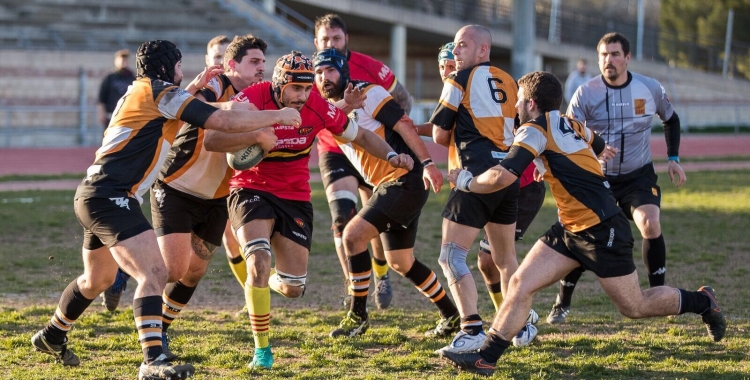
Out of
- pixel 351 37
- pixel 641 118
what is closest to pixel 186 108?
pixel 641 118

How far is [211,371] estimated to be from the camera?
567cm

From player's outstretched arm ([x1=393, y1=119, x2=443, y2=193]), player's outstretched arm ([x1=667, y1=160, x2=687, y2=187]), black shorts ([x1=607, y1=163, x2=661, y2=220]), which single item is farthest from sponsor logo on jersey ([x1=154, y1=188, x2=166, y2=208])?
player's outstretched arm ([x1=667, y1=160, x2=687, y2=187])

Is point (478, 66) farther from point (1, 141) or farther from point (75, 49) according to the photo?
point (75, 49)

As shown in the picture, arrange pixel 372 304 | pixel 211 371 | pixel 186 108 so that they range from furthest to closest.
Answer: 1. pixel 372 304
2. pixel 211 371
3. pixel 186 108

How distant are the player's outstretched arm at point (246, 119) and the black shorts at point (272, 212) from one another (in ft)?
2.38

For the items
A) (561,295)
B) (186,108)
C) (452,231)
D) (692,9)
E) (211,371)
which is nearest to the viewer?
(186,108)

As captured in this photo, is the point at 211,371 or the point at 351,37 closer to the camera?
the point at 211,371

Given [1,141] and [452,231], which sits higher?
[452,231]

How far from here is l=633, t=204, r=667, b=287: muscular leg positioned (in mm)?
7152

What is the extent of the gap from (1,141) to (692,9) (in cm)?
3355

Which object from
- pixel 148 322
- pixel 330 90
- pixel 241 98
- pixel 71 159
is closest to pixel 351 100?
pixel 330 90

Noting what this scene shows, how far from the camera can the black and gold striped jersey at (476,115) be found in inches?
245

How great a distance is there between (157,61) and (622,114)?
12.5 ft

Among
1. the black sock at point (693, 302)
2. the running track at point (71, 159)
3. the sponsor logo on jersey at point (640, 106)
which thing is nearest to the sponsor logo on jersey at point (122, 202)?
the black sock at point (693, 302)
